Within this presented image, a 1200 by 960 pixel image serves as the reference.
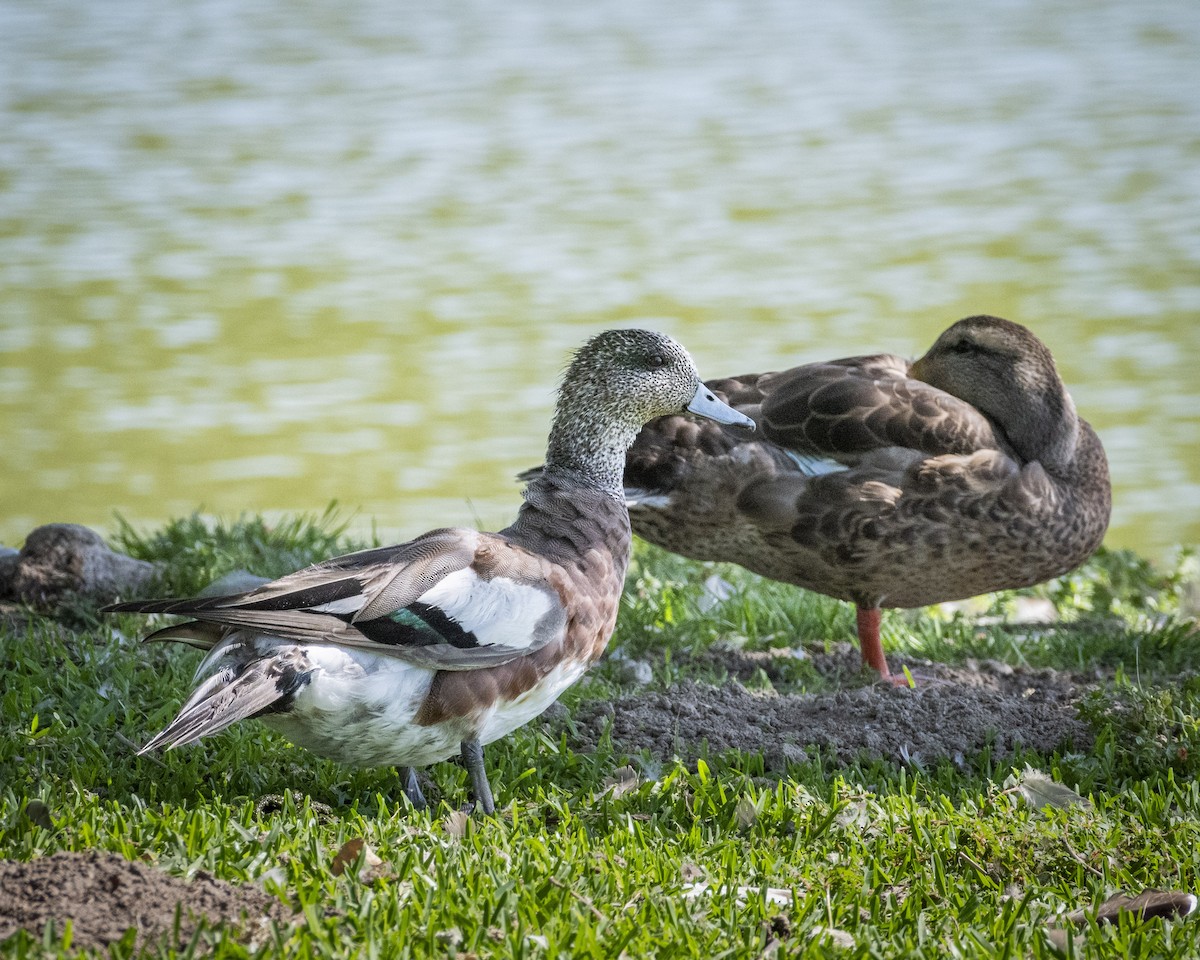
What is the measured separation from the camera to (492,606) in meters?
3.74

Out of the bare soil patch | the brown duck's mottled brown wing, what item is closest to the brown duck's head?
the brown duck's mottled brown wing

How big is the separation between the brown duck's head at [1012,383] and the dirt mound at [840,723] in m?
1.16

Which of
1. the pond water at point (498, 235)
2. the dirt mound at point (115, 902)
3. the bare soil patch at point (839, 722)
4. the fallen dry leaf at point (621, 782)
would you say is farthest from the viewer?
the pond water at point (498, 235)

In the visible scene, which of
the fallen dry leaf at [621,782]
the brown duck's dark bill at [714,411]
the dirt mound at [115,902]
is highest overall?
the brown duck's dark bill at [714,411]

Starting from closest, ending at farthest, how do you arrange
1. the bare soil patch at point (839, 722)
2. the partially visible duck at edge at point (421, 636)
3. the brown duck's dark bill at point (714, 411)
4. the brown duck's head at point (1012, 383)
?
the partially visible duck at edge at point (421, 636) < the bare soil patch at point (839, 722) < the brown duck's dark bill at point (714, 411) < the brown duck's head at point (1012, 383)

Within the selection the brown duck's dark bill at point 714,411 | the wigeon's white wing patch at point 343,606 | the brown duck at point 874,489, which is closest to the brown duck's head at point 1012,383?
the brown duck at point 874,489

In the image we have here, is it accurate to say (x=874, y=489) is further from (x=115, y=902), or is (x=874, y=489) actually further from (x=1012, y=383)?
(x=115, y=902)

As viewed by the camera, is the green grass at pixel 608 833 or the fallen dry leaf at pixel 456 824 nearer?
the green grass at pixel 608 833

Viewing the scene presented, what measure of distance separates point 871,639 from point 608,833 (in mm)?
1896

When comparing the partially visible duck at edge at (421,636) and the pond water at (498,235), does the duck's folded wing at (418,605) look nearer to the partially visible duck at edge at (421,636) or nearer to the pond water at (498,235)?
the partially visible duck at edge at (421,636)

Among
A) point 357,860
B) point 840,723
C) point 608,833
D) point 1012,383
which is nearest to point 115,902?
point 357,860

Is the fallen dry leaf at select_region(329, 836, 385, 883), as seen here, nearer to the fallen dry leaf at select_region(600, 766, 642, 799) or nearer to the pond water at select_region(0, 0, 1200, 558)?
the fallen dry leaf at select_region(600, 766, 642, 799)

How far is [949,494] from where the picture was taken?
5.26 m

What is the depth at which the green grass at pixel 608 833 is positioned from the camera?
313 cm
